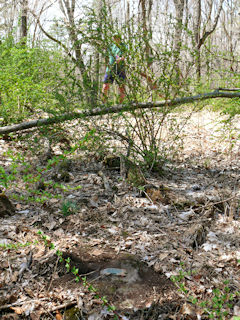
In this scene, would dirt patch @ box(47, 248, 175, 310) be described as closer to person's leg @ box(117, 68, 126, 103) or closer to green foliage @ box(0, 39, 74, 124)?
person's leg @ box(117, 68, 126, 103)

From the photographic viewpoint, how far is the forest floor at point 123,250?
6.20 feet

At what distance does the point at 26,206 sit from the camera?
10.3 feet

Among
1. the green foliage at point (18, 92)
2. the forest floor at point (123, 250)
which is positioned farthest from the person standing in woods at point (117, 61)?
the forest floor at point (123, 250)

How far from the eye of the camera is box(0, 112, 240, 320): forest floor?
1.89 m

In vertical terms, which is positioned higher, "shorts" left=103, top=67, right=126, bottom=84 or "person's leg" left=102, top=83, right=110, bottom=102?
"shorts" left=103, top=67, right=126, bottom=84

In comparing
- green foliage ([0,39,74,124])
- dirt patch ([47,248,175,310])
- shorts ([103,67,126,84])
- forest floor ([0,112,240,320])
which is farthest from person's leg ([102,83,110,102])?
dirt patch ([47,248,175,310])

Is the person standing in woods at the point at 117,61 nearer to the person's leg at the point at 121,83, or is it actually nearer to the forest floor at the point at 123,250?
the person's leg at the point at 121,83

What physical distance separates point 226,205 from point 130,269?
4.38 feet

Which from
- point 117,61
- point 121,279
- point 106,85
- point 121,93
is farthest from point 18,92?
point 121,279

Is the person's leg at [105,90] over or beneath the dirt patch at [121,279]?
over

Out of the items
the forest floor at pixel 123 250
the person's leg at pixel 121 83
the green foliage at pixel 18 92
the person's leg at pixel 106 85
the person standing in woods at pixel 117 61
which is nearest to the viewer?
the forest floor at pixel 123 250

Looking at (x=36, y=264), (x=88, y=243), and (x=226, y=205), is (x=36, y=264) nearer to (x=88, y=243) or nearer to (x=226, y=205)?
(x=88, y=243)

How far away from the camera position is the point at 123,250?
2.50 metres

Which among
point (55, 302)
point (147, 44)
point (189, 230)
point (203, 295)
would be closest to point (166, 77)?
point (147, 44)
